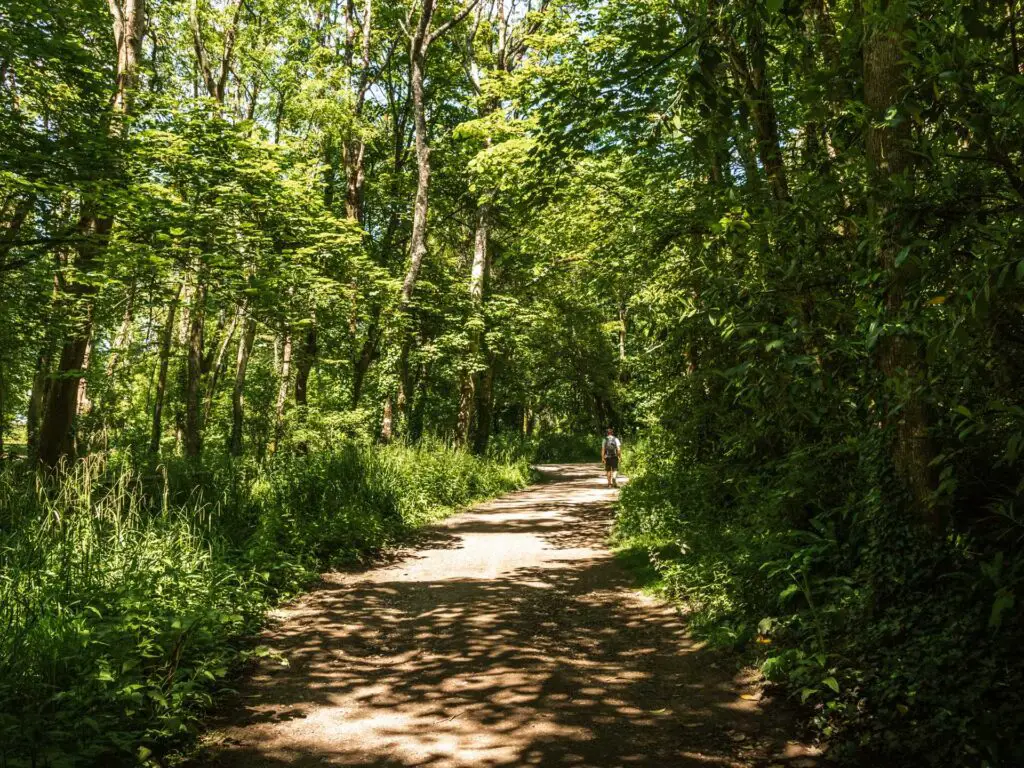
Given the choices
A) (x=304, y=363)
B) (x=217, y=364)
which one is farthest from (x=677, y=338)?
(x=217, y=364)

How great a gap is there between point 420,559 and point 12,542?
542 cm

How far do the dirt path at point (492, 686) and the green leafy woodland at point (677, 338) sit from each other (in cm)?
46

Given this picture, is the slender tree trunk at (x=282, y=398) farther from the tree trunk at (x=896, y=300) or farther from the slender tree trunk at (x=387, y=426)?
the tree trunk at (x=896, y=300)

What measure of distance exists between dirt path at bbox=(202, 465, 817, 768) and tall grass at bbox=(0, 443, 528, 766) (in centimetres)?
43

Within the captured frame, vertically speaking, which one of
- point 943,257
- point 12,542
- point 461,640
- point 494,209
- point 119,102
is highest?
point 494,209

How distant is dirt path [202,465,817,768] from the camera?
4043 mm

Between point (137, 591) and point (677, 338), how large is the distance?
643 cm

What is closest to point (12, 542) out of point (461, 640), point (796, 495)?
point (461, 640)

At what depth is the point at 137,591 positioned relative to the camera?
516cm

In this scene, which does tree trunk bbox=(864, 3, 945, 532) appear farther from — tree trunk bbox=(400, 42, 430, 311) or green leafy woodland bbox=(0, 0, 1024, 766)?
tree trunk bbox=(400, 42, 430, 311)

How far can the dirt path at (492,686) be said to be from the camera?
4043 millimetres

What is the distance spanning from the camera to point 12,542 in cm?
564

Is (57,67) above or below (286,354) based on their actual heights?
above

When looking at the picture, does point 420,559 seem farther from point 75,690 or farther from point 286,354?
point 286,354
